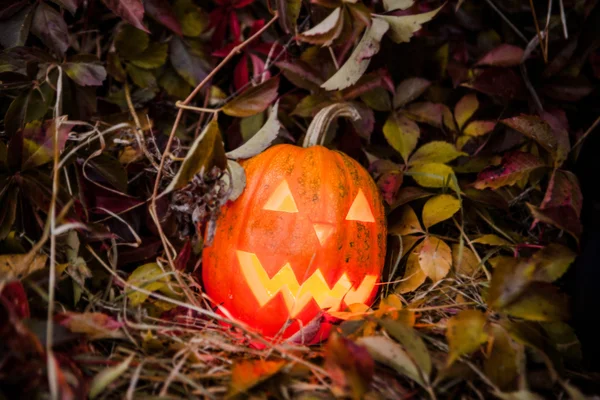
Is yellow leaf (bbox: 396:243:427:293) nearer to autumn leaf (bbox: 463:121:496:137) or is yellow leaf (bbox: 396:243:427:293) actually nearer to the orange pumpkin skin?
the orange pumpkin skin

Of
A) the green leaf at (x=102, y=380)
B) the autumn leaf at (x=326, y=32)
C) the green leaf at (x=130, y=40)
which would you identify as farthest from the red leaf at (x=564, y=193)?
the green leaf at (x=130, y=40)

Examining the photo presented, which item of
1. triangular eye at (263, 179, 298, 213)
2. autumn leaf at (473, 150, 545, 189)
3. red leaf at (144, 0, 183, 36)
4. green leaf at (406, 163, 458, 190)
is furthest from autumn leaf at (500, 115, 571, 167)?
red leaf at (144, 0, 183, 36)

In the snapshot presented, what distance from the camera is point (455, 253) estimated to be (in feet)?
3.78

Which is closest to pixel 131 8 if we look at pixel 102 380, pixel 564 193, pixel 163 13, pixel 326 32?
pixel 163 13

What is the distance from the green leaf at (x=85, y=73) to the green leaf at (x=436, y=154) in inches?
33.6

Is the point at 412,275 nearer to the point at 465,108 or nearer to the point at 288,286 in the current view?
the point at 288,286

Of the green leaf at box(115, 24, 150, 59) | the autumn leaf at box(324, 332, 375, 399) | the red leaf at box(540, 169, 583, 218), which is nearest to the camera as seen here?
the autumn leaf at box(324, 332, 375, 399)

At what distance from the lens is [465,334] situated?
2.48 feet

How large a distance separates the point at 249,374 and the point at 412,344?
11.0 inches

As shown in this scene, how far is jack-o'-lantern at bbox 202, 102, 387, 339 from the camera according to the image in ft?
3.37

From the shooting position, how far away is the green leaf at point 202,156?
0.83m

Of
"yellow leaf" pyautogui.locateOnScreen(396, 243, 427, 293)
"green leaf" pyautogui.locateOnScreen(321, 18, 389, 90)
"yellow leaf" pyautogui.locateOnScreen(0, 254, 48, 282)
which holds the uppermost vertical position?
"green leaf" pyautogui.locateOnScreen(321, 18, 389, 90)

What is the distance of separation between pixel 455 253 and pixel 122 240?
0.85m

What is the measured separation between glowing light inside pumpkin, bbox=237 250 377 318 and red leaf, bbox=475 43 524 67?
2.51ft
